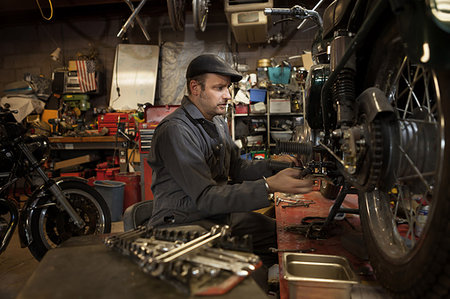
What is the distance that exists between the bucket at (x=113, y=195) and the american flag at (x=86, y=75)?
2.31 m

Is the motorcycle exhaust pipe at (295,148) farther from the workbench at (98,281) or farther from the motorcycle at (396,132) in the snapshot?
the workbench at (98,281)

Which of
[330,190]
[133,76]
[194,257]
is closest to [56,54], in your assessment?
[133,76]

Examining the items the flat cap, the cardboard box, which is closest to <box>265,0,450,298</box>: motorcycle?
the flat cap

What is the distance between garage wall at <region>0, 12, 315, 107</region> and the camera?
5.33 metres

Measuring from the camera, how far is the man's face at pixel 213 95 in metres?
1.48

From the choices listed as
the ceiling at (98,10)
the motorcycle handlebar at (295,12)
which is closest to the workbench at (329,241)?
the motorcycle handlebar at (295,12)

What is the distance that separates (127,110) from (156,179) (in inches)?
150

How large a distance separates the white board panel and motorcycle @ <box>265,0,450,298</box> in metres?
4.26

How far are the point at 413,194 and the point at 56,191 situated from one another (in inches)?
91.8

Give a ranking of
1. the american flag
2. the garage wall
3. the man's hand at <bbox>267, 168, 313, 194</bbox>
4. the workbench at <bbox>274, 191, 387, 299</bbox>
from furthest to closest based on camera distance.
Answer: the garage wall
the american flag
the man's hand at <bbox>267, 168, 313, 194</bbox>
the workbench at <bbox>274, 191, 387, 299</bbox>

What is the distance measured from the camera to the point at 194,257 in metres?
0.57

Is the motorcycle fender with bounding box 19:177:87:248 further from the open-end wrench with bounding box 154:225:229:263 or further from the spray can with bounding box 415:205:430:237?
the spray can with bounding box 415:205:430:237

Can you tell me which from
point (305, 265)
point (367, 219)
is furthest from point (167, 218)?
point (367, 219)

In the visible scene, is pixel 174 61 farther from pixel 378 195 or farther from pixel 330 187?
pixel 378 195
